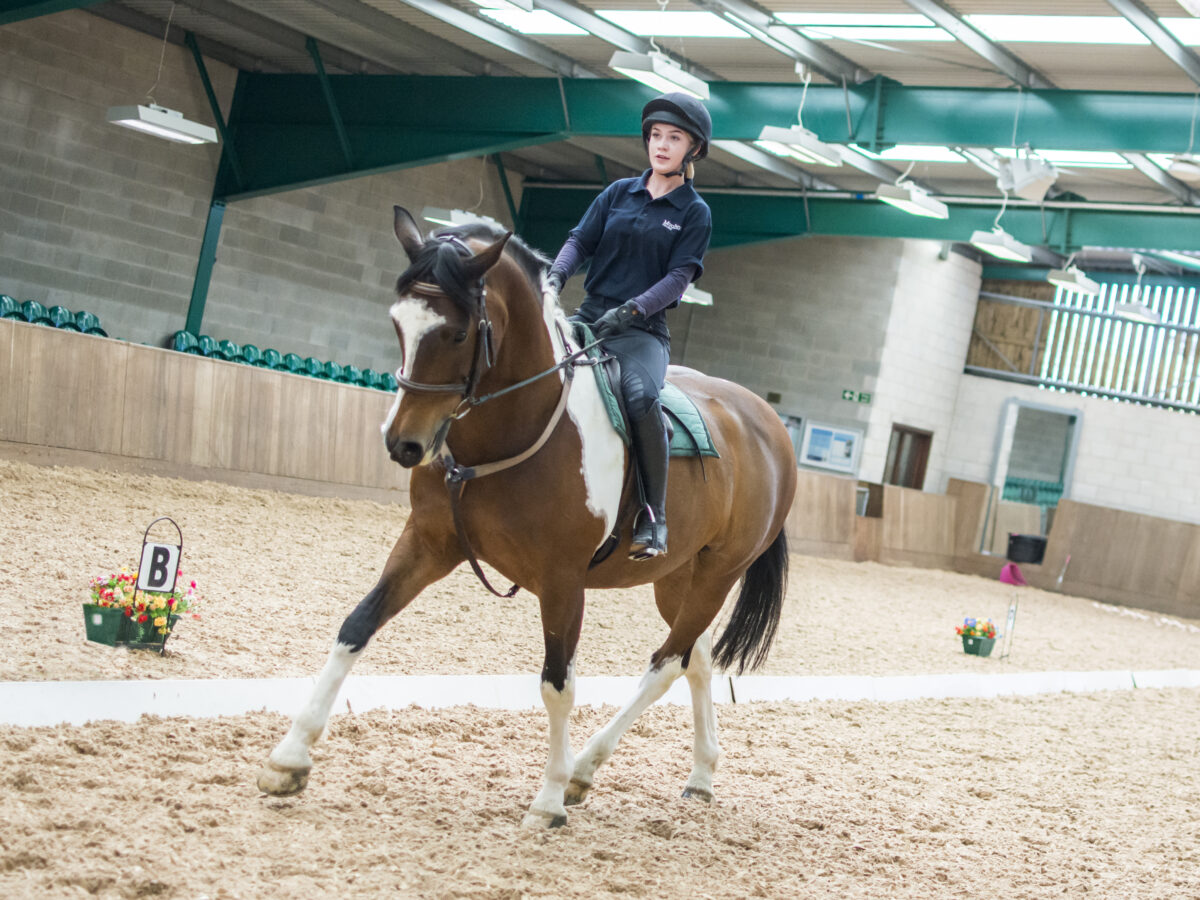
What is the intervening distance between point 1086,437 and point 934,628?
11.2 meters

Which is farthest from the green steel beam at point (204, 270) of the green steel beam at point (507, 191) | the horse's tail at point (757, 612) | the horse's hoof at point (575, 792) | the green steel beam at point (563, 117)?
the horse's hoof at point (575, 792)

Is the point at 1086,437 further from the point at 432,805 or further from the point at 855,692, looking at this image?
the point at 432,805

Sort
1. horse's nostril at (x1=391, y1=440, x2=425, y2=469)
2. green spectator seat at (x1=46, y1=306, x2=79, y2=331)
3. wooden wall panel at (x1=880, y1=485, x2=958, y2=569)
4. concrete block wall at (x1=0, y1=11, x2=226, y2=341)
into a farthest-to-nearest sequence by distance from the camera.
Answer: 1. wooden wall panel at (x1=880, y1=485, x2=958, y2=569)
2. concrete block wall at (x1=0, y1=11, x2=226, y2=341)
3. green spectator seat at (x1=46, y1=306, x2=79, y2=331)
4. horse's nostril at (x1=391, y1=440, x2=425, y2=469)

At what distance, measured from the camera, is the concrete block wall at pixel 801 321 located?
2008 centimetres

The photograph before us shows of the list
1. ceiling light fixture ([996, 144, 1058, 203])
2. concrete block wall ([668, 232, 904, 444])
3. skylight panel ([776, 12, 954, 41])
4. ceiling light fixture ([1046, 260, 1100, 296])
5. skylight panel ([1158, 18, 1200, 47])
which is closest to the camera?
skylight panel ([1158, 18, 1200, 47])

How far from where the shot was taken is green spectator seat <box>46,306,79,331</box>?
38.9 ft

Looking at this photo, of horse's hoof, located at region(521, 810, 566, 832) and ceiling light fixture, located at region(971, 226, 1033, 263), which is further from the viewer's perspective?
ceiling light fixture, located at region(971, 226, 1033, 263)

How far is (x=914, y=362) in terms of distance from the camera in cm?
2066

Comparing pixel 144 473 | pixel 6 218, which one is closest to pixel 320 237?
pixel 6 218

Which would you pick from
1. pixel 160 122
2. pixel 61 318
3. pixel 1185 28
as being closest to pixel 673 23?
pixel 1185 28

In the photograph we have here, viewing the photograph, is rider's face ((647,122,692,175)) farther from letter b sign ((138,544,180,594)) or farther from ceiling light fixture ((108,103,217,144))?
ceiling light fixture ((108,103,217,144))

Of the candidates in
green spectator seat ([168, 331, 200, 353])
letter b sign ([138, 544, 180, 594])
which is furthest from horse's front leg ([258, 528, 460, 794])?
green spectator seat ([168, 331, 200, 353])

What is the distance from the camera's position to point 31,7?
10.5m

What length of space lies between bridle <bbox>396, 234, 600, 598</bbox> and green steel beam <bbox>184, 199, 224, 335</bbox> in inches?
469
